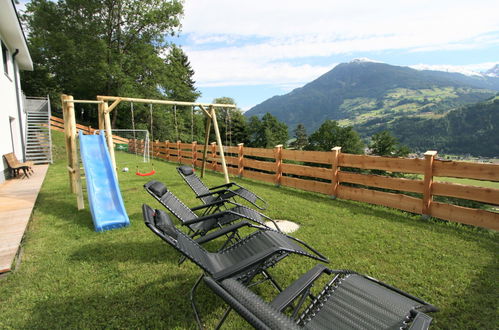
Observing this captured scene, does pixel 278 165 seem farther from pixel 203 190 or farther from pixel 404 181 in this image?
pixel 404 181

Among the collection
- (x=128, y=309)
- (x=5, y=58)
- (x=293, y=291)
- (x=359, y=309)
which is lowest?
(x=128, y=309)

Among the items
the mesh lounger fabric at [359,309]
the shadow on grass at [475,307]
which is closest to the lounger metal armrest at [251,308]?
the mesh lounger fabric at [359,309]

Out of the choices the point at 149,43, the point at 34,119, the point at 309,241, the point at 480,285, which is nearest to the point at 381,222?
the point at 309,241

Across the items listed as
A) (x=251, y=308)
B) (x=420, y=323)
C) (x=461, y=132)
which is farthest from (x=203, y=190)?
(x=461, y=132)

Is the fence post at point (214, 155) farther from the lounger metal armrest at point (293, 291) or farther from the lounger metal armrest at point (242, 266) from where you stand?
the lounger metal armrest at point (293, 291)

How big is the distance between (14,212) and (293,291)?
5312mm

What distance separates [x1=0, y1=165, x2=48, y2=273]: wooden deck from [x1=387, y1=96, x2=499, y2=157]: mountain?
128852mm

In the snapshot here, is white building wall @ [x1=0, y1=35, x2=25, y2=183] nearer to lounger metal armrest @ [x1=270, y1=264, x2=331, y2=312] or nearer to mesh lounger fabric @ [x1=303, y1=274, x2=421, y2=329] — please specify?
lounger metal armrest @ [x1=270, y1=264, x2=331, y2=312]

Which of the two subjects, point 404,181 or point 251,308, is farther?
point 404,181

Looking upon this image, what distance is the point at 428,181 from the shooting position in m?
4.91

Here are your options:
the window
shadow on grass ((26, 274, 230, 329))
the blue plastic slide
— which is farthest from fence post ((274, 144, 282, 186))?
the window

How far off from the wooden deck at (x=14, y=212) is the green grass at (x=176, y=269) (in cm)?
20

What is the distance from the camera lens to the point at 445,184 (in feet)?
15.3

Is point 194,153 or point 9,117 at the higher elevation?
point 9,117
